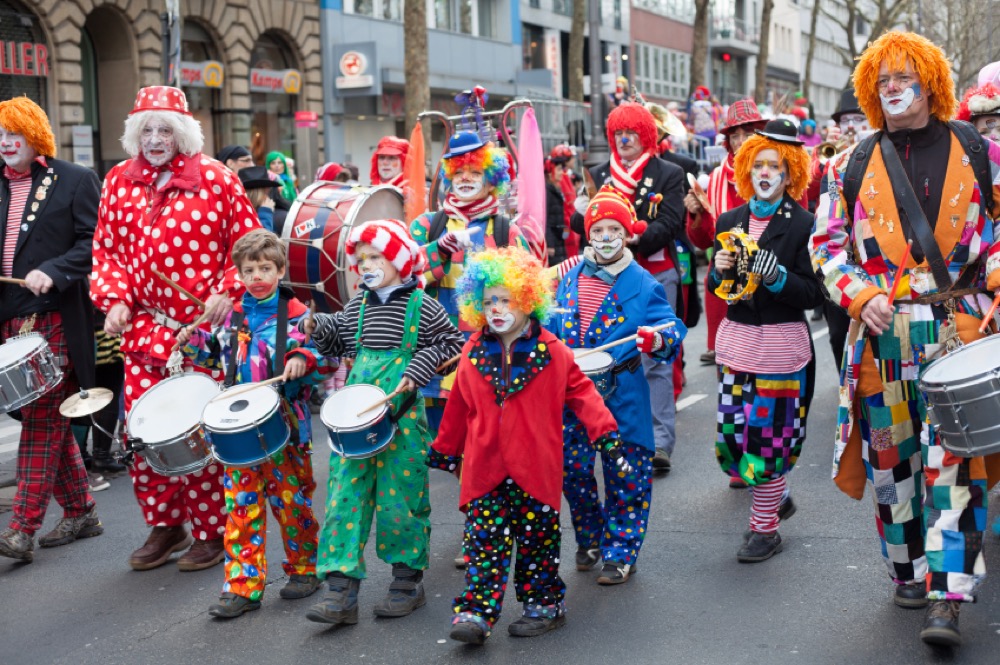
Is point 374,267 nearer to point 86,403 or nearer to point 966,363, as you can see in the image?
point 86,403

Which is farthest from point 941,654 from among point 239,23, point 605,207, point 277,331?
point 239,23

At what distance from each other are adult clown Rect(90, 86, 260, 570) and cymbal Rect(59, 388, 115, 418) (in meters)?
0.14

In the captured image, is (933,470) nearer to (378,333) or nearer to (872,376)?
(872,376)

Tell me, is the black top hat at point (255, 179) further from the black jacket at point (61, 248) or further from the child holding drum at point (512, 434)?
the child holding drum at point (512, 434)

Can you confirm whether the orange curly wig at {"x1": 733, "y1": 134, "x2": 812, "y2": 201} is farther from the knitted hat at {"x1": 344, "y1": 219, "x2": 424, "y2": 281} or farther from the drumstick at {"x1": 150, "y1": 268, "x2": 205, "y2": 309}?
the drumstick at {"x1": 150, "y1": 268, "x2": 205, "y2": 309}

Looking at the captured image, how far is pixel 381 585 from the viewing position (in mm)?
5633

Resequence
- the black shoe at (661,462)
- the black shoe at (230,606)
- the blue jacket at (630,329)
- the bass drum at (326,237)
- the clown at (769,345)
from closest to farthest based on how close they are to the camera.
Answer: the black shoe at (230,606), the blue jacket at (630,329), the clown at (769,345), the black shoe at (661,462), the bass drum at (326,237)

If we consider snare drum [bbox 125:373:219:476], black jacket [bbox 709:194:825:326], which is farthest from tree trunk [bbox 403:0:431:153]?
snare drum [bbox 125:373:219:476]

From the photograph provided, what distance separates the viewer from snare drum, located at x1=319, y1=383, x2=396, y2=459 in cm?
488

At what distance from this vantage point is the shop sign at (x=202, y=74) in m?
23.3

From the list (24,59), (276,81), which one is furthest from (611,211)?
(276,81)

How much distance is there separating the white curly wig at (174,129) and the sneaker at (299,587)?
205 centimetres

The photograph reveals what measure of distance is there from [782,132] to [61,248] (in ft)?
11.8

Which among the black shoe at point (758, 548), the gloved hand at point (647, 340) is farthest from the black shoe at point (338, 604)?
the black shoe at point (758, 548)
